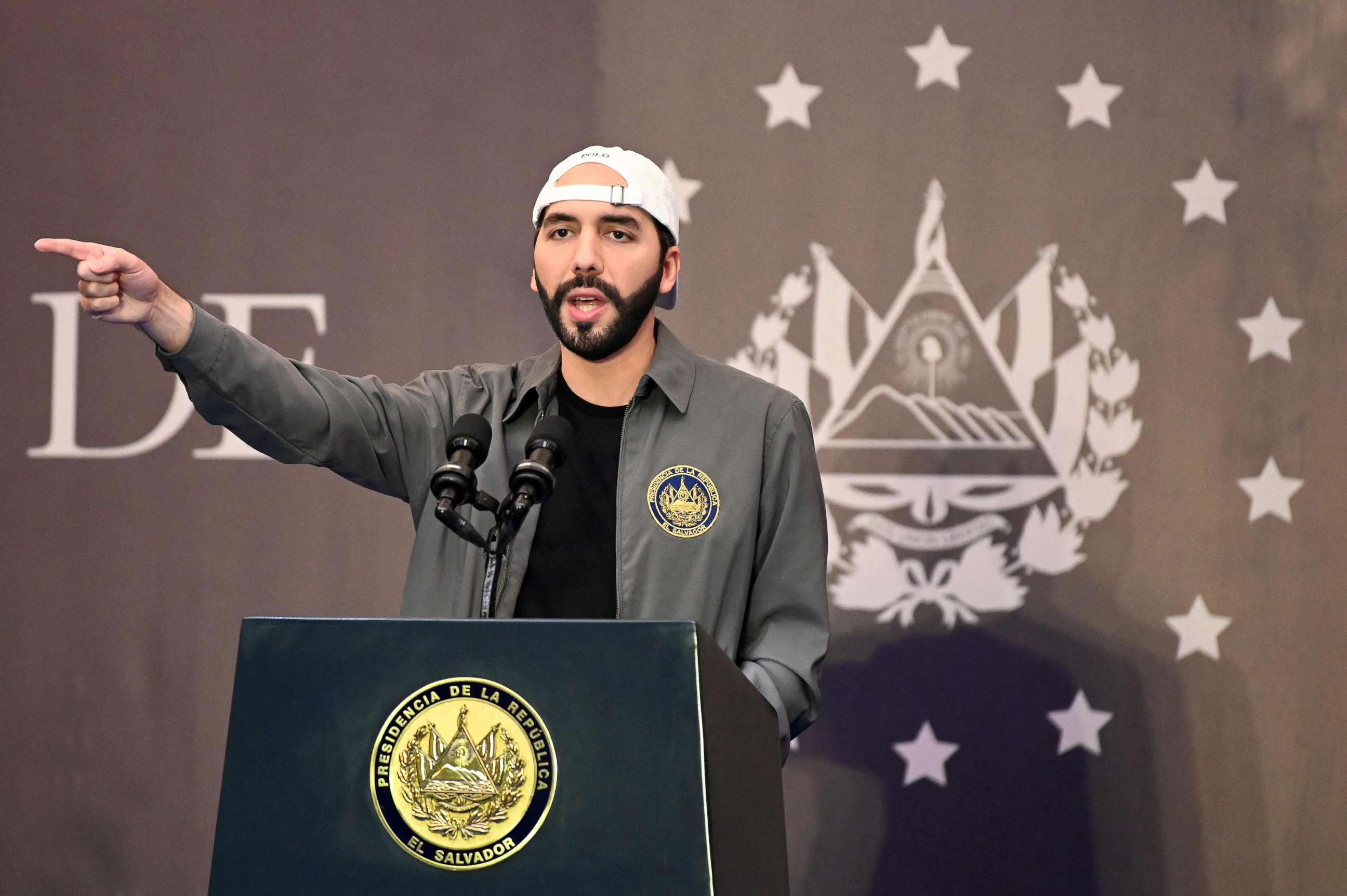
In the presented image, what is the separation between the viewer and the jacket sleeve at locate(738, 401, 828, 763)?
2.03 meters

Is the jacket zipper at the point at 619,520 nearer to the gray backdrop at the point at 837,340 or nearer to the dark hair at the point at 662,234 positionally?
the dark hair at the point at 662,234

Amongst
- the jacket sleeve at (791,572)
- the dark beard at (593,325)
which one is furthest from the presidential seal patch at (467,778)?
the dark beard at (593,325)

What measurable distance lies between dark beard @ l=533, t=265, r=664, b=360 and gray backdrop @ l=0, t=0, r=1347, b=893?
1.10 m

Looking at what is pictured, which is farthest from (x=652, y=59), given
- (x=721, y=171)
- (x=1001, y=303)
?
(x=1001, y=303)

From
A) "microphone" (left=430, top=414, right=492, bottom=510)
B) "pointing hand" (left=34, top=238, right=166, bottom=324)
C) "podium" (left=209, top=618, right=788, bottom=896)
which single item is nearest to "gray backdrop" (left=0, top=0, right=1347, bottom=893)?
"pointing hand" (left=34, top=238, right=166, bottom=324)

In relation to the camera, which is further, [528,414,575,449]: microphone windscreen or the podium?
[528,414,575,449]: microphone windscreen

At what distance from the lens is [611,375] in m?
2.19

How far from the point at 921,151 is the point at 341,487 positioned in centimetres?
157

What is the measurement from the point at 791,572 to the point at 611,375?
422 millimetres

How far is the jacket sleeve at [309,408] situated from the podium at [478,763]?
614mm

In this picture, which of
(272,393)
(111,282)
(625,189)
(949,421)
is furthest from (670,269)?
(949,421)

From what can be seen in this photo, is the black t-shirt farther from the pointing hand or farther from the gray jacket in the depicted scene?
the pointing hand

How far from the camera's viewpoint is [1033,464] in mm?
3156

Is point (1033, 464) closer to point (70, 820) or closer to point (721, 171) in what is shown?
point (721, 171)
